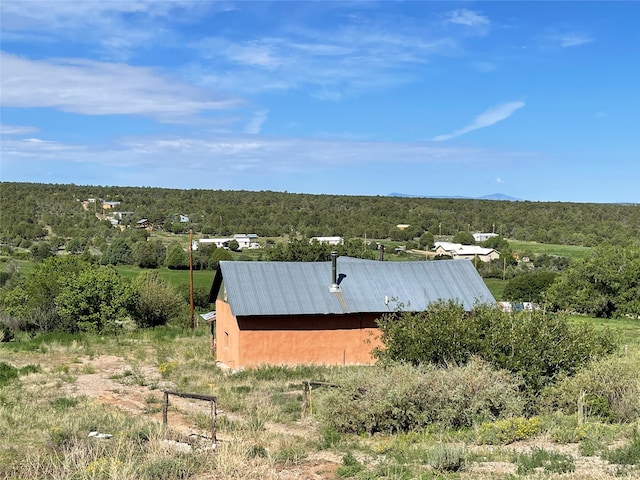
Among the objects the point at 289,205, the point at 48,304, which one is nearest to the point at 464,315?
the point at 48,304

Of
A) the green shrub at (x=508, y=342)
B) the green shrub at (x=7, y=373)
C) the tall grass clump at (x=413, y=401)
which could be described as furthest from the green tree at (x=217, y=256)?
the tall grass clump at (x=413, y=401)

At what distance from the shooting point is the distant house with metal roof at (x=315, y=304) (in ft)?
80.0

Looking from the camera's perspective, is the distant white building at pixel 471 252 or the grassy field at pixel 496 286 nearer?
the grassy field at pixel 496 286

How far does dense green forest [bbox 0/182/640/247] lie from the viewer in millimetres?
113188

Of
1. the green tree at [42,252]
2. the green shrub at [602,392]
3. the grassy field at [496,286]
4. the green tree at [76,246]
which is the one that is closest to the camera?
the green shrub at [602,392]

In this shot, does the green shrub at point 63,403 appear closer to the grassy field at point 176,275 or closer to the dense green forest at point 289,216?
the grassy field at point 176,275

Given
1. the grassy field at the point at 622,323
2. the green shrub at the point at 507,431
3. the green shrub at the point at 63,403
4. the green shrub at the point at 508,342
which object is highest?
the green shrub at the point at 508,342

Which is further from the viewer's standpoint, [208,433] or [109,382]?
[109,382]

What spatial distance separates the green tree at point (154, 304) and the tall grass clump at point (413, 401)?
1155 inches

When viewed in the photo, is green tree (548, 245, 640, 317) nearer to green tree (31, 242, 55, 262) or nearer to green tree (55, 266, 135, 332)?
green tree (55, 266, 135, 332)

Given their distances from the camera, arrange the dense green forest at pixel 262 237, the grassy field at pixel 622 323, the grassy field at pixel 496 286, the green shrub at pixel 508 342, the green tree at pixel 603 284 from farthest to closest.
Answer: the grassy field at pixel 496 286 → the green tree at pixel 603 284 → the grassy field at pixel 622 323 → the dense green forest at pixel 262 237 → the green shrub at pixel 508 342

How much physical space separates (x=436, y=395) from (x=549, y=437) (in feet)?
7.92

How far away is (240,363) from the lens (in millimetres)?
24078

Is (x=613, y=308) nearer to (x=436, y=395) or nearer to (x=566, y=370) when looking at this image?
(x=566, y=370)
